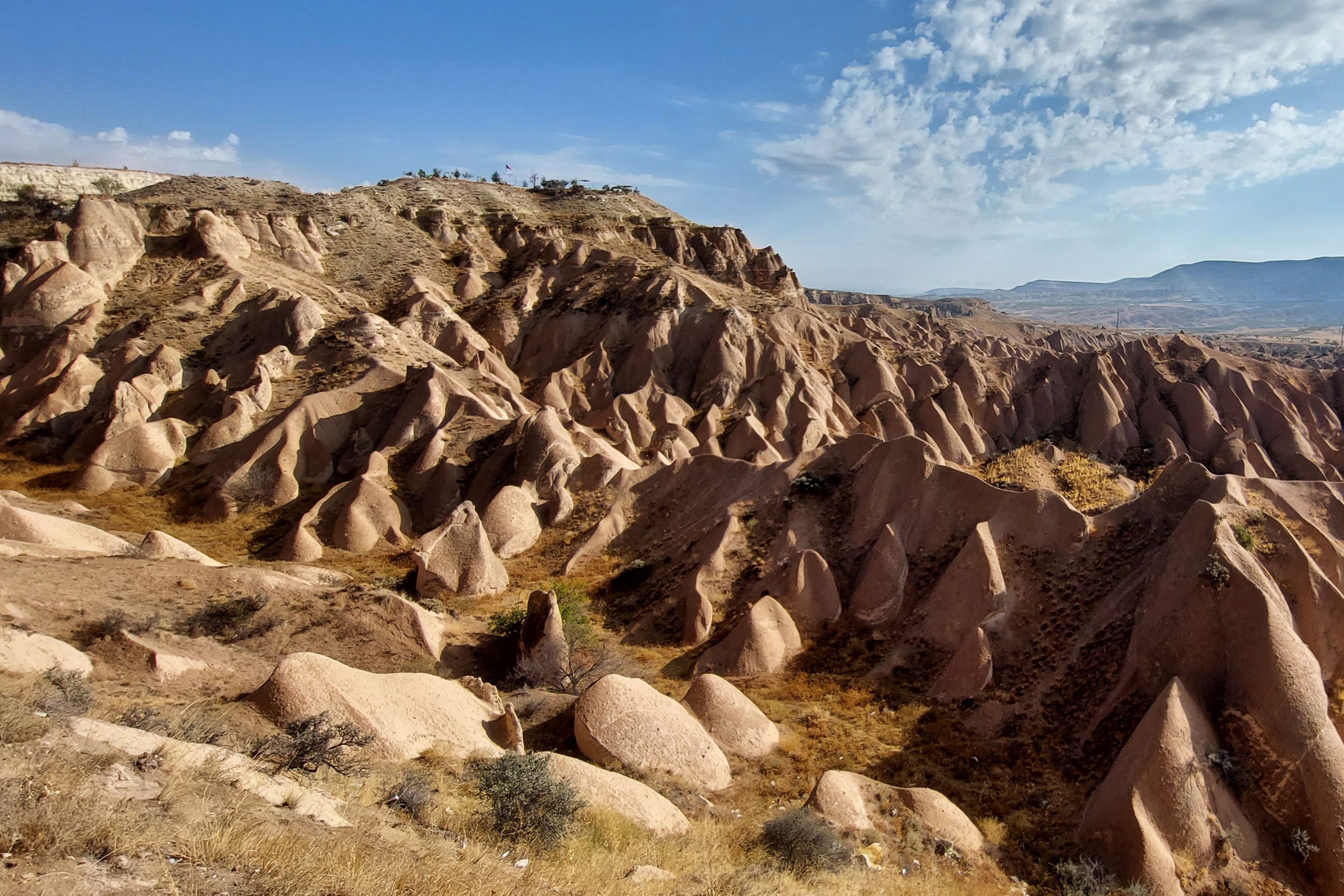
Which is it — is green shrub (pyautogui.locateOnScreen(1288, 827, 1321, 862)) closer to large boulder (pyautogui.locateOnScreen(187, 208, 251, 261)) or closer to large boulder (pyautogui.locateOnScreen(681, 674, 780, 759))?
large boulder (pyautogui.locateOnScreen(681, 674, 780, 759))

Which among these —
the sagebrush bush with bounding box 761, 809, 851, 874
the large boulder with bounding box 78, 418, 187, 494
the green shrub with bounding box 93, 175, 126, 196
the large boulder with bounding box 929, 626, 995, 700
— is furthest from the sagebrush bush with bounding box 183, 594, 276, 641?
the green shrub with bounding box 93, 175, 126, 196

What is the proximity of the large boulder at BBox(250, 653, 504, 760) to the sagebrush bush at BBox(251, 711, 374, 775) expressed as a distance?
60cm

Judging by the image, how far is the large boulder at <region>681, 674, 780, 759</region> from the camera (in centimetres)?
1491

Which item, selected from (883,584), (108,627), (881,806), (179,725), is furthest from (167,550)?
(883,584)

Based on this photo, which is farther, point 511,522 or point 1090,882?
point 511,522

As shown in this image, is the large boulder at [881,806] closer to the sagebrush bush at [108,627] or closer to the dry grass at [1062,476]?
the sagebrush bush at [108,627]

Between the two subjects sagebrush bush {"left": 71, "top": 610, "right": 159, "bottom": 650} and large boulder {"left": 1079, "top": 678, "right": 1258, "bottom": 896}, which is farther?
sagebrush bush {"left": 71, "top": 610, "right": 159, "bottom": 650}

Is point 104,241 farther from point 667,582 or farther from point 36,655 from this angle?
point 667,582

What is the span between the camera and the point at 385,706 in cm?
1248

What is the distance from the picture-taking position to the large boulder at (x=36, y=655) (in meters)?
11.1

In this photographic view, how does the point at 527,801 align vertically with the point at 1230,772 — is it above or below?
above

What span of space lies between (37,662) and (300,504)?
20432 millimetres

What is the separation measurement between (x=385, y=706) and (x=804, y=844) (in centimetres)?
742

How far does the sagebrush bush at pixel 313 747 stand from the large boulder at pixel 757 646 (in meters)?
10.0
